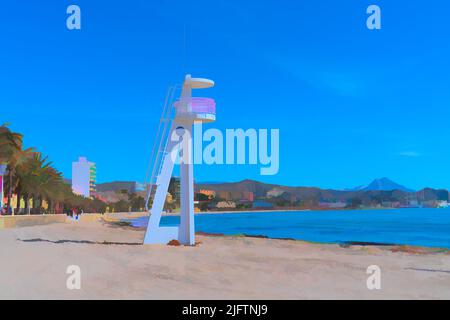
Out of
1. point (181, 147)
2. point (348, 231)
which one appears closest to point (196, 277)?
point (181, 147)

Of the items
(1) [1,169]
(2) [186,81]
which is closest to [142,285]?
(2) [186,81]

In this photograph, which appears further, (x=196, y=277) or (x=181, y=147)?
(x=181, y=147)

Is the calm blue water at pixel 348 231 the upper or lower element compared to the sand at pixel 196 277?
lower

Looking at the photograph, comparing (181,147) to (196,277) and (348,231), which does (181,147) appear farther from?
(348,231)

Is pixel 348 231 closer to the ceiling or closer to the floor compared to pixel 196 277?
closer to the floor

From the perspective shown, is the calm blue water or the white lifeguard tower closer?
the white lifeguard tower

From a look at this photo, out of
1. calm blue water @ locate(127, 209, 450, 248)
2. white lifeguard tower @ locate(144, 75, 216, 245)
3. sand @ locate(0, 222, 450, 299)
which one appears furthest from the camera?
calm blue water @ locate(127, 209, 450, 248)

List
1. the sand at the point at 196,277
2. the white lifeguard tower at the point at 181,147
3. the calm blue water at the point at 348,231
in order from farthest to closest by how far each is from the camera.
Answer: the calm blue water at the point at 348,231 → the white lifeguard tower at the point at 181,147 → the sand at the point at 196,277

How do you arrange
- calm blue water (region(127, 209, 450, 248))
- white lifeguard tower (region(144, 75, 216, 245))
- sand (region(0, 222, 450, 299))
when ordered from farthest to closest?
calm blue water (region(127, 209, 450, 248)) → white lifeguard tower (region(144, 75, 216, 245)) → sand (region(0, 222, 450, 299))

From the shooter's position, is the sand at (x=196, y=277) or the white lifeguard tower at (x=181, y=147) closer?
the sand at (x=196, y=277)

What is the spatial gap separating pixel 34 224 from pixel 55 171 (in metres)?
22.0

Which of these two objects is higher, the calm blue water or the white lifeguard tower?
the white lifeguard tower
